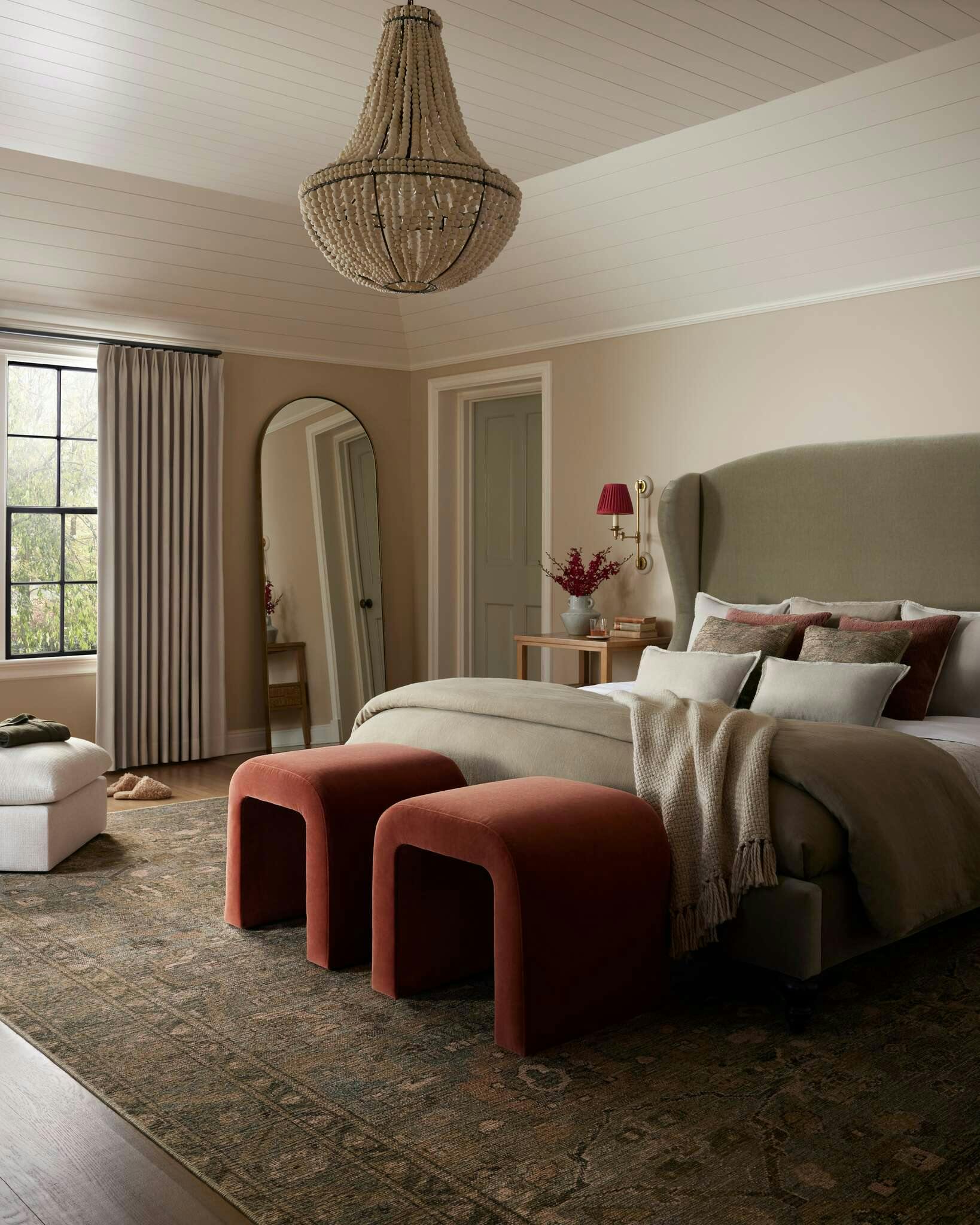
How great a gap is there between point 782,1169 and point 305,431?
5.19 metres

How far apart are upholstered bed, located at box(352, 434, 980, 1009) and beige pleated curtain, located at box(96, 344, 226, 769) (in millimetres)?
2086

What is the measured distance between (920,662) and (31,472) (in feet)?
14.1

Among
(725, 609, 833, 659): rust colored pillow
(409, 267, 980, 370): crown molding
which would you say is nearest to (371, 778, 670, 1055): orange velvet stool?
(725, 609, 833, 659): rust colored pillow

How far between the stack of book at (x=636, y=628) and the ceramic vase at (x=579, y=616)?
0.15 m

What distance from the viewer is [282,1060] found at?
254cm

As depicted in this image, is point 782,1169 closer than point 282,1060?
Yes

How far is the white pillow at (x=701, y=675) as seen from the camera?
3.96m

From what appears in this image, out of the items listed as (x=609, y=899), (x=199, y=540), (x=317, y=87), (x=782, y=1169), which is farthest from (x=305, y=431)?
(x=782, y=1169)

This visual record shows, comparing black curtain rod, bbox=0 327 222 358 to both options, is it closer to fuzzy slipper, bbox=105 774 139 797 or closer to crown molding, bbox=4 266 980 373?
crown molding, bbox=4 266 980 373

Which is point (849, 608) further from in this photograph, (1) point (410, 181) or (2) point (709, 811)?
(1) point (410, 181)

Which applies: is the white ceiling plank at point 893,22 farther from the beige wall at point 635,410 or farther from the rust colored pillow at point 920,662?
the rust colored pillow at point 920,662

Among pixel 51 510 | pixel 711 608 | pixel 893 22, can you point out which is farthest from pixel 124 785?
pixel 893 22

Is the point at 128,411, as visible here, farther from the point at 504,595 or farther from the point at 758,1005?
the point at 758,1005

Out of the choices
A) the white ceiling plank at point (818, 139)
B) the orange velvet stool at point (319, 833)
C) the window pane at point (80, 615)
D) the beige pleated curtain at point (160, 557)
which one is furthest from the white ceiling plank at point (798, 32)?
the window pane at point (80, 615)
